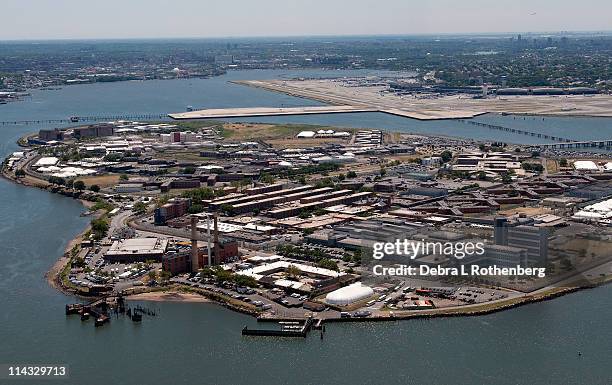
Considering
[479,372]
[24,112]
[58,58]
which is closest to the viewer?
[479,372]

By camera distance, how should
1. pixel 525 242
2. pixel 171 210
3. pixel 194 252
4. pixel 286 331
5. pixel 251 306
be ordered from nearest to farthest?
pixel 286 331 → pixel 251 306 → pixel 525 242 → pixel 194 252 → pixel 171 210

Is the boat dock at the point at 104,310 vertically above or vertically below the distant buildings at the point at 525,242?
below

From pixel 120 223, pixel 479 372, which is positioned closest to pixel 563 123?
pixel 120 223

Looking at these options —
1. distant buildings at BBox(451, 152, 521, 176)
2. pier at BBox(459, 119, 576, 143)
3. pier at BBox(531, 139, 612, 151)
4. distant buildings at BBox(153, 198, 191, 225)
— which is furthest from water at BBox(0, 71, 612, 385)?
pier at BBox(459, 119, 576, 143)

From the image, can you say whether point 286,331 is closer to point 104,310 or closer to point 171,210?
point 104,310

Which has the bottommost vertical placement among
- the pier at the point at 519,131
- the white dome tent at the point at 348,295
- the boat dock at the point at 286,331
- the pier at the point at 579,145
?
the pier at the point at 519,131

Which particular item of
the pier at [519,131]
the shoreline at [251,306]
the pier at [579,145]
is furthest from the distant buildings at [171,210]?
the pier at [519,131]

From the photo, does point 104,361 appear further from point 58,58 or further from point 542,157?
point 58,58

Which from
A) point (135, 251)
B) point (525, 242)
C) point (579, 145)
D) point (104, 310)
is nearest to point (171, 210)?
point (135, 251)

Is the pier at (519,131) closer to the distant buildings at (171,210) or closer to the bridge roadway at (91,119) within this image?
the bridge roadway at (91,119)

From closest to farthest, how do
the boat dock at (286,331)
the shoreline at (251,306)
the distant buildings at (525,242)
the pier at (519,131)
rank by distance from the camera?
the boat dock at (286,331) → the shoreline at (251,306) → the distant buildings at (525,242) → the pier at (519,131)

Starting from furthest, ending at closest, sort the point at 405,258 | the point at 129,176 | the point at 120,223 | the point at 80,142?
the point at 80,142
the point at 129,176
the point at 120,223
the point at 405,258
